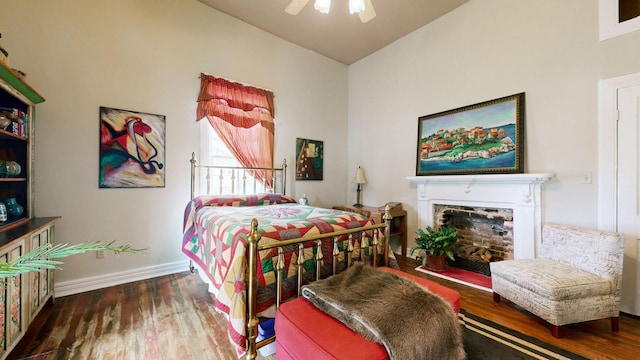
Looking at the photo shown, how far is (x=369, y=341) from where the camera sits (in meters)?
1.21

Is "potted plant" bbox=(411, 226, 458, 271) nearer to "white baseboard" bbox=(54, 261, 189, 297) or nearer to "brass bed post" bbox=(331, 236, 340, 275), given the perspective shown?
"brass bed post" bbox=(331, 236, 340, 275)

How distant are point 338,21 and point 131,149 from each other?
3.17 meters

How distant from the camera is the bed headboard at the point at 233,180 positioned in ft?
11.0

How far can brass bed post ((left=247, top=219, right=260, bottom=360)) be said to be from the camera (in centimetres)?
151

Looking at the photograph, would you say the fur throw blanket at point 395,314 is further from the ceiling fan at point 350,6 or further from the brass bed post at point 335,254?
the ceiling fan at point 350,6

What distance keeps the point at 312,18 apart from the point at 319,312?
3.72 metres

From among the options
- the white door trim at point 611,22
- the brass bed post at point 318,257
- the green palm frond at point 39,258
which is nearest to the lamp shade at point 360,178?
the brass bed post at point 318,257

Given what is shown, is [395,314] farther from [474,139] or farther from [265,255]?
[474,139]

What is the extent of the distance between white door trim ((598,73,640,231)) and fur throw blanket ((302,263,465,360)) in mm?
2077

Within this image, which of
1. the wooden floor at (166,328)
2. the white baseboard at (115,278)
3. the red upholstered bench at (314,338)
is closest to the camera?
the red upholstered bench at (314,338)

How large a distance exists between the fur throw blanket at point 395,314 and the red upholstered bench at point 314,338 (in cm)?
4

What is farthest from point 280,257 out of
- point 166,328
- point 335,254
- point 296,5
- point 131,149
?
point 131,149

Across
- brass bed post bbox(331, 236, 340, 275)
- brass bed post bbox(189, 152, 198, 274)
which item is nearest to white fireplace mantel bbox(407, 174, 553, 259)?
brass bed post bbox(331, 236, 340, 275)

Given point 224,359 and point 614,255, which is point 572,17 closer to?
point 614,255
